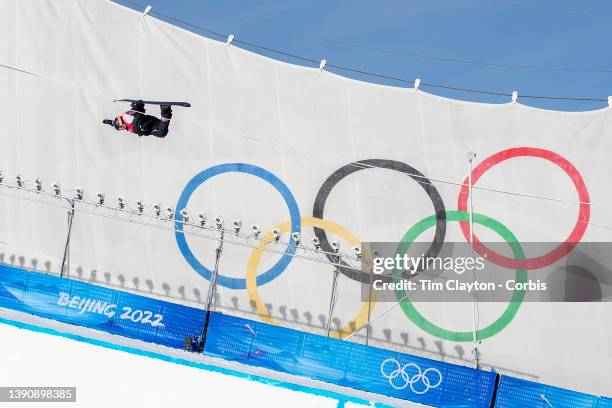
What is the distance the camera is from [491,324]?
2362 centimetres

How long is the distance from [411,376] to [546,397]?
2709 millimetres

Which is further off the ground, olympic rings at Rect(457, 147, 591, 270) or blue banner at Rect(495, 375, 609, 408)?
olympic rings at Rect(457, 147, 591, 270)

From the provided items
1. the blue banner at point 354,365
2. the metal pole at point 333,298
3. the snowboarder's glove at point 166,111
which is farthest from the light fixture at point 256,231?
the blue banner at point 354,365

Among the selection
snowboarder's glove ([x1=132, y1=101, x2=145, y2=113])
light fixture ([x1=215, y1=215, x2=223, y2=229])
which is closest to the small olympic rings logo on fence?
light fixture ([x1=215, y1=215, x2=223, y2=229])

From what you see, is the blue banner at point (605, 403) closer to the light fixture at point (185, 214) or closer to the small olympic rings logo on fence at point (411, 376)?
the small olympic rings logo on fence at point (411, 376)

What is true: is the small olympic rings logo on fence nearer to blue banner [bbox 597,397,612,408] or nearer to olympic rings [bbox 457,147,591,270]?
blue banner [bbox 597,397,612,408]

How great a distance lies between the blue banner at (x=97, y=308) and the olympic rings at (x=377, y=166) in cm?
719

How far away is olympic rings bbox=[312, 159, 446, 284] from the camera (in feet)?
78.5

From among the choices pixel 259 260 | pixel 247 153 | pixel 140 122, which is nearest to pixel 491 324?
pixel 259 260

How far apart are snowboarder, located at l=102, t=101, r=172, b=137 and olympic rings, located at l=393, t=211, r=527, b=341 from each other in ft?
26.1

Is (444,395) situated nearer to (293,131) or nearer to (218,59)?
(293,131)

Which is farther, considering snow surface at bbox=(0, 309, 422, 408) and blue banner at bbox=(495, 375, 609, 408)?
blue banner at bbox=(495, 375, 609, 408)

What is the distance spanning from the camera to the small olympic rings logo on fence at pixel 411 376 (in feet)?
54.4

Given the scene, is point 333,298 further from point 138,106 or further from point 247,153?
point 138,106
